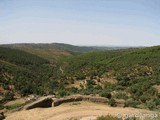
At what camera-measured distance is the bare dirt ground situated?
531 inches

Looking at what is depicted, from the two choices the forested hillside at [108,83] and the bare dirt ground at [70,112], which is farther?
the forested hillside at [108,83]

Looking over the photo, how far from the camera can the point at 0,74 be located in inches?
1599

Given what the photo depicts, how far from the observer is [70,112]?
1418 centimetres

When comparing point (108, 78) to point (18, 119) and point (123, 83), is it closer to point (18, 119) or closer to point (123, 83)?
point (123, 83)

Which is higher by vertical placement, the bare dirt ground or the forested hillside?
the bare dirt ground

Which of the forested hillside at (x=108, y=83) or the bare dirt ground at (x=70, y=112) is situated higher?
the bare dirt ground at (x=70, y=112)

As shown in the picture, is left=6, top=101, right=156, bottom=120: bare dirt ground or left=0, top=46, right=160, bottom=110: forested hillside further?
left=0, top=46, right=160, bottom=110: forested hillside

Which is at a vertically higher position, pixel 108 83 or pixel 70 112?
pixel 70 112

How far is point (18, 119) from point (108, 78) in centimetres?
3099

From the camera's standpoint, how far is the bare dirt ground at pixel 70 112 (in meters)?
13.5

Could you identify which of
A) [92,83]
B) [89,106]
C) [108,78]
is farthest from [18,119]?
[108,78]

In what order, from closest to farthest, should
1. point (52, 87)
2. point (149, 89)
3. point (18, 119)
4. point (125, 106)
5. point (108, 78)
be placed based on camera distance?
point (18, 119) < point (125, 106) < point (149, 89) < point (52, 87) < point (108, 78)

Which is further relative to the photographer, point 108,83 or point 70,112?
point 108,83

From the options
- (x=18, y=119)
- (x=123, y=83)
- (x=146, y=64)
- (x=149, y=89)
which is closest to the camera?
(x=18, y=119)
